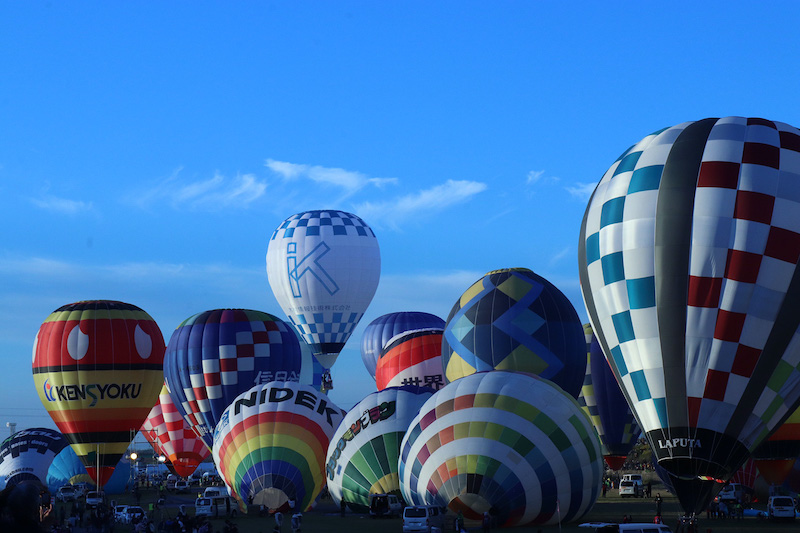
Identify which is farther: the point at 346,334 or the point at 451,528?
the point at 346,334

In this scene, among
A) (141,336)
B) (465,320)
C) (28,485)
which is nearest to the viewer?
(28,485)

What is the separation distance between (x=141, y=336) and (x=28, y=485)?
102 feet

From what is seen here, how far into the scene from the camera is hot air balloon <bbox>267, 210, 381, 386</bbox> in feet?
154

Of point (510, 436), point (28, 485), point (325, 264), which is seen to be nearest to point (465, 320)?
point (510, 436)

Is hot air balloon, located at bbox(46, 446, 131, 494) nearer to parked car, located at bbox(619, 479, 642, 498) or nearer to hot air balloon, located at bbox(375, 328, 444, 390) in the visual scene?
hot air balloon, located at bbox(375, 328, 444, 390)

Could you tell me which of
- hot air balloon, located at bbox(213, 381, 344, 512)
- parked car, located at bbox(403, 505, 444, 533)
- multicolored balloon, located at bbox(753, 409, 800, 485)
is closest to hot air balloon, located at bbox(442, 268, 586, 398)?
hot air balloon, located at bbox(213, 381, 344, 512)

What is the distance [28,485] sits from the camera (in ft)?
18.5

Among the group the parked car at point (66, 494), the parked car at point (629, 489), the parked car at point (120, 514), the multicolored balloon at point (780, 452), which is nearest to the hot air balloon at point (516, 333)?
the multicolored balloon at point (780, 452)

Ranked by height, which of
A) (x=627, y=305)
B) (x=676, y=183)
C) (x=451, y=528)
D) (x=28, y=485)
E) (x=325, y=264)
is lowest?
(x=451, y=528)

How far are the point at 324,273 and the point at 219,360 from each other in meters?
12.0

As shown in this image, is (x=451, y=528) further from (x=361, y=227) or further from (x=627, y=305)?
(x=361, y=227)

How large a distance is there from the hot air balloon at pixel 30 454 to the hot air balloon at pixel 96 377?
8207 millimetres

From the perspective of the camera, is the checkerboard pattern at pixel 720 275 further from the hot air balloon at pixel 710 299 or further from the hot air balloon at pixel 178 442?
the hot air balloon at pixel 178 442

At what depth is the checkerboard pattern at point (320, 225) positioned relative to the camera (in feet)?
155
